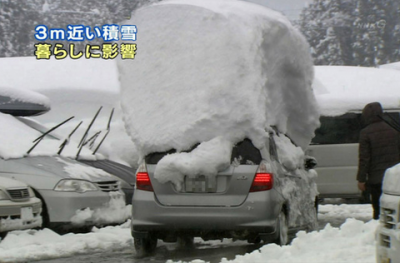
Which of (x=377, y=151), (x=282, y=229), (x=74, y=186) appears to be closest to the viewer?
(x=282, y=229)

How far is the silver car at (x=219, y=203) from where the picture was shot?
818 cm

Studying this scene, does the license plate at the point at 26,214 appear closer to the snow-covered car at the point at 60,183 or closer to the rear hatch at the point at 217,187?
the snow-covered car at the point at 60,183

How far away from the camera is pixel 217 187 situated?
8.24m

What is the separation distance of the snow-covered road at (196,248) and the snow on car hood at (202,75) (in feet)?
4.05

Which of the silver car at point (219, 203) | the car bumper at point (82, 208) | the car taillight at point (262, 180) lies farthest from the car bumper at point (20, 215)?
the car taillight at point (262, 180)

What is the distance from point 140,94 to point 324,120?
5.97m

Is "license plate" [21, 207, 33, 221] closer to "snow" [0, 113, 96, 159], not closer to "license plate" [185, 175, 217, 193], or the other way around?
"snow" [0, 113, 96, 159]

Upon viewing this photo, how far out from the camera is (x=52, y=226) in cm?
981

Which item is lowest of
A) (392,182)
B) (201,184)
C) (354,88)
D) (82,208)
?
(82,208)

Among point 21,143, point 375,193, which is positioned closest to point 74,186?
point 21,143

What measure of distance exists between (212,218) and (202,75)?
1.70 metres

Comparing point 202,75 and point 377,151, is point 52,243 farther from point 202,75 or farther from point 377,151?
point 377,151

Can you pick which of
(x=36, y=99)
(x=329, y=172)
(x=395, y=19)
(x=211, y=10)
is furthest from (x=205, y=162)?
(x=395, y=19)

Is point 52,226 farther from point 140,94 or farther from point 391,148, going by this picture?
point 391,148
